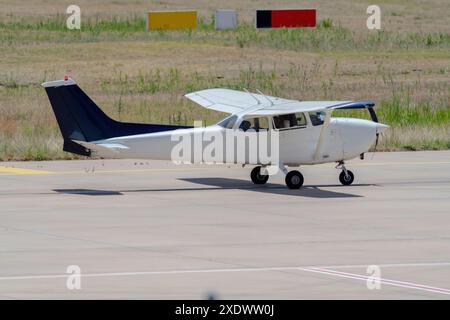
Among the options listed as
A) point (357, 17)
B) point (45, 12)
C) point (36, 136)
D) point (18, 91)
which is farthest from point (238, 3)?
point (36, 136)

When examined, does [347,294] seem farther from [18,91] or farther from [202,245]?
[18,91]

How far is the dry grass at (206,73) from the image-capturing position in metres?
33.2

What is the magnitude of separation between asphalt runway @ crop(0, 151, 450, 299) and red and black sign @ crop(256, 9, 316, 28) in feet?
133

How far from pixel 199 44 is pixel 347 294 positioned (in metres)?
44.6

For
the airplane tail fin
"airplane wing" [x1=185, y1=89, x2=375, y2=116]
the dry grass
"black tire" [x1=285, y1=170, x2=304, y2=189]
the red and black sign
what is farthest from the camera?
the red and black sign

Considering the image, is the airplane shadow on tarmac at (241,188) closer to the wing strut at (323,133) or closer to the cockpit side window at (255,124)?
the wing strut at (323,133)

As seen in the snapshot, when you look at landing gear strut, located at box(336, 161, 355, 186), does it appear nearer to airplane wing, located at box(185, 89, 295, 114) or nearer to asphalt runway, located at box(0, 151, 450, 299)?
asphalt runway, located at box(0, 151, 450, 299)

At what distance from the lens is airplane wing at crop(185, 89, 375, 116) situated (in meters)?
22.4

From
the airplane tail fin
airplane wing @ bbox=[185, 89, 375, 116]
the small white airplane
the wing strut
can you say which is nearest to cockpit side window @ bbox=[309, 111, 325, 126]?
the small white airplane

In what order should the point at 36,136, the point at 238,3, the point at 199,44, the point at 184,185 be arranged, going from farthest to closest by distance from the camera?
the point at 238,3
the point at 199,44
the point at 36,136
the point at 184,185

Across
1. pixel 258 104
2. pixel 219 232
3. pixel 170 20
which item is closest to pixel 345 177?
pixel 258 104

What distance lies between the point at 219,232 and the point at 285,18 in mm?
51041

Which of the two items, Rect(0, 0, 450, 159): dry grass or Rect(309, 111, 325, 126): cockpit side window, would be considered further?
Rect(0, 0, 450, 159): dry grass

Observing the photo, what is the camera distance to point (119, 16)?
7350 centimetres
